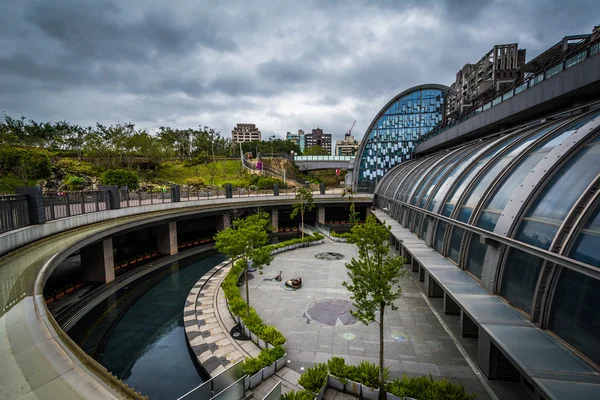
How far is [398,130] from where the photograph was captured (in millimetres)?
50875

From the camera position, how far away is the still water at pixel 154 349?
11.5 meters

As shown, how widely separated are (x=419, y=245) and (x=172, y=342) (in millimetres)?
15996

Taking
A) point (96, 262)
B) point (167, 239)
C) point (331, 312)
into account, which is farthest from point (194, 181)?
point (331, 312)

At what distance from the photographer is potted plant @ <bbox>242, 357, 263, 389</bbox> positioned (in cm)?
1026

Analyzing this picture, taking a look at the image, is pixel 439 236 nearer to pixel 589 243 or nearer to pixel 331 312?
pixel 331 312

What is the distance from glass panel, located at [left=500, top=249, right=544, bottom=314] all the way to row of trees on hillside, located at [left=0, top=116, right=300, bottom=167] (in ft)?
244

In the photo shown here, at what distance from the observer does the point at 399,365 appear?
37.3ft

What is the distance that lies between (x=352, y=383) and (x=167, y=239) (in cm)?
2662

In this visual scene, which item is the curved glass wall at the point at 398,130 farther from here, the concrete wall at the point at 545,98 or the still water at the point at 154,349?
the still water at the point at 154,349

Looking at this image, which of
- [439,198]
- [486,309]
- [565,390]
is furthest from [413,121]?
[565,390]

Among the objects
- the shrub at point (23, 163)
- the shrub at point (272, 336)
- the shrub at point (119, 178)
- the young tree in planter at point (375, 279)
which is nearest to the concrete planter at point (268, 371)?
the shrub at point (272, 336)

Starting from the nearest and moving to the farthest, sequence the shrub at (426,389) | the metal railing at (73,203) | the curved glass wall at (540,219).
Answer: the curved glass wall at (540,219) < the shrub at (426,389) < the metal railing at (73,203)

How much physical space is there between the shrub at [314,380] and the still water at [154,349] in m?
4.96

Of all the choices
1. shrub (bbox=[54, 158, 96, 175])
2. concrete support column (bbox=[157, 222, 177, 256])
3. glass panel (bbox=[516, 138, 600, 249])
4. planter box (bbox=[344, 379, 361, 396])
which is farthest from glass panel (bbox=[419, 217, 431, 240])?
shrub (bbox=[54, 158, 96, 175])
